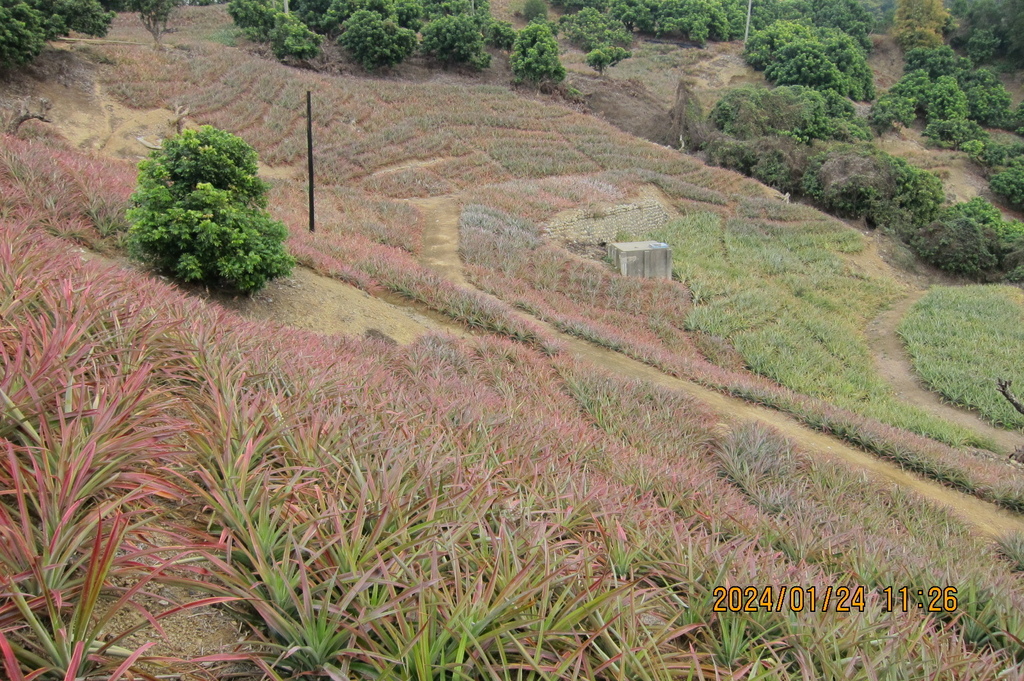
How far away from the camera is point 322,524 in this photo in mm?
2744

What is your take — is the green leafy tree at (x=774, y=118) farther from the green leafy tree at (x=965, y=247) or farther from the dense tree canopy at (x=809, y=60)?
the dense tree canopy at (x=809, y=60)

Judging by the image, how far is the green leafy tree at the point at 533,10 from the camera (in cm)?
5244

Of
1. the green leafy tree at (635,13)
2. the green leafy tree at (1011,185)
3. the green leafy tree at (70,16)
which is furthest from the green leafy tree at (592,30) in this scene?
the green leafy tree at (70,16)

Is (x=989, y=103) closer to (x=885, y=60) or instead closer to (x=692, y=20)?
(x=885, y=60)

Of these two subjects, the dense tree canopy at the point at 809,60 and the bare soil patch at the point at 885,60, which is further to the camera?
the bare soil patch at the point at 885,60

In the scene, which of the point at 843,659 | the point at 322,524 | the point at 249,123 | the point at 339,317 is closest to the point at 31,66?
the point at 249,123

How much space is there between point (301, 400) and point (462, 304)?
7420 mm

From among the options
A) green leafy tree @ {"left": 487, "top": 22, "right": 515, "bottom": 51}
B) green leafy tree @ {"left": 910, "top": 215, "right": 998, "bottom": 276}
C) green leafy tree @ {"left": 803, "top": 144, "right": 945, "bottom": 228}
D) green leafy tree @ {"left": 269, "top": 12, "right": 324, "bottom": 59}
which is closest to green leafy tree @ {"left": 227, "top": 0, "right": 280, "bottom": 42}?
green leafy tree @ {"left": 269, "top": 12, "right": 324, "bottom": 59}

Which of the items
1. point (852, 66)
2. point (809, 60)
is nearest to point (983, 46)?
point (852, 66)

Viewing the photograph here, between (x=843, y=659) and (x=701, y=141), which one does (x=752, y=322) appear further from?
(x=701, y=141)

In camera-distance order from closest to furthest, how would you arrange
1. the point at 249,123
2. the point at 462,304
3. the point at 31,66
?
1. the point at 462,304
2. the point at 31,66
3. the point at 249,123

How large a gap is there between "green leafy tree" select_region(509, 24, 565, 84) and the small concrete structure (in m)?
21.0

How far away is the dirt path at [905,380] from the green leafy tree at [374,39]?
25621 millimetres

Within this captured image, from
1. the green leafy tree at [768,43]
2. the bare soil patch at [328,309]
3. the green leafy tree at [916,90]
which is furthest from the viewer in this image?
the green leafy tree at [768,43]
